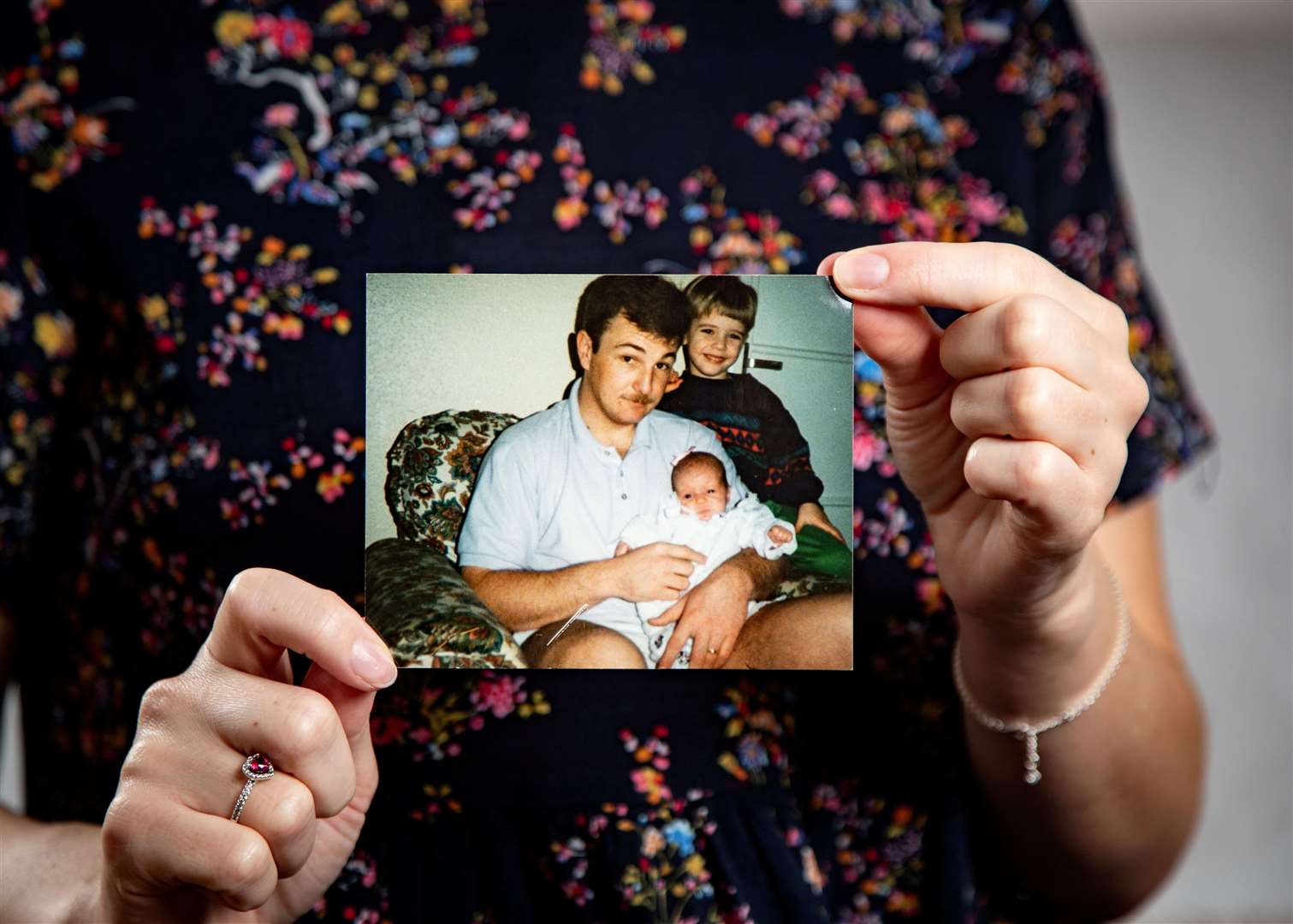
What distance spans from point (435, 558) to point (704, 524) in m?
0.16

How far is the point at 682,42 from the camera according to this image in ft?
2.66

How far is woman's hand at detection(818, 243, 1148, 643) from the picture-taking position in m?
0.56

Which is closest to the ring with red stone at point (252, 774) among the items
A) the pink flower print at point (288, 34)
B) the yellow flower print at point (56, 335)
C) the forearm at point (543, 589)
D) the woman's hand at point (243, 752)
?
the woman's hand at point (243, 752)

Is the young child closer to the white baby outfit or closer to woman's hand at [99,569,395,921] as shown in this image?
the white baby outfit

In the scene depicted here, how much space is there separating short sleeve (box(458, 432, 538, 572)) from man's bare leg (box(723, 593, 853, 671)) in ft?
0.46

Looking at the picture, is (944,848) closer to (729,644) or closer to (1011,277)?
(729,644)

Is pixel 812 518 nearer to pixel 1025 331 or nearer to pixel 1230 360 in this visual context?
pixel 1025 331

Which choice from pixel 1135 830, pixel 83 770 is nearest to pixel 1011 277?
pixel 1135 830

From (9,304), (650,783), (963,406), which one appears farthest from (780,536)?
(9,304)

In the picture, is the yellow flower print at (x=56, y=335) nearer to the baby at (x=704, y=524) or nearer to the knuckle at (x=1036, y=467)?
the baby at (x=704, y=524)

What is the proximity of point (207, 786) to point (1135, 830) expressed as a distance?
67 centimetres

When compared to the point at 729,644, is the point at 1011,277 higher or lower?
higher

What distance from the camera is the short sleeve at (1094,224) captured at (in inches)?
34.4

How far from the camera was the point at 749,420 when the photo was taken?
2.04ft
